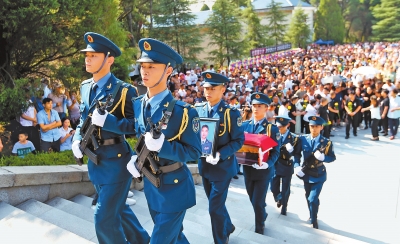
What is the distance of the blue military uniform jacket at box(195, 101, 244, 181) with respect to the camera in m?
4.59

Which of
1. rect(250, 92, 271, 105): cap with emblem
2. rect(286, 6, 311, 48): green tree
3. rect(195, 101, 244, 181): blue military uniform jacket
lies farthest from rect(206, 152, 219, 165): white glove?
rect(286, 6, 311, 48): green tree

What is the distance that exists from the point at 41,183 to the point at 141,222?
1394 millimetres

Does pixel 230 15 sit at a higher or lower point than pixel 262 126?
higher

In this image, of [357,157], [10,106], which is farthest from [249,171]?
[357,157]

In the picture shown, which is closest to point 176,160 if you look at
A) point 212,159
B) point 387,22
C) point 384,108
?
point 212,159

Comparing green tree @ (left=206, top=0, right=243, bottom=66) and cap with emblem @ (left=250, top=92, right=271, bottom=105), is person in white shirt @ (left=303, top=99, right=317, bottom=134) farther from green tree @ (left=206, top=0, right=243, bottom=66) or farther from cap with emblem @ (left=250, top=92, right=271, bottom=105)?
green tree @ (left=206, top=0, right=243, bottom=66)

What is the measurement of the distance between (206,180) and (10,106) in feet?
12.3

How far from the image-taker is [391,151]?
1170 cm

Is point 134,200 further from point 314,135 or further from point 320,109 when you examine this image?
point 320,109

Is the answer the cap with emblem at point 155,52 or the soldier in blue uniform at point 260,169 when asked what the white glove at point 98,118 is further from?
the soldier in blue uniform at point 260,169

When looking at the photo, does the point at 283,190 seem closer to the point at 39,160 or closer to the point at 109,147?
the point at 109,147


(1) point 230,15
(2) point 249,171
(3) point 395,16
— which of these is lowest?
(2) point 249,171

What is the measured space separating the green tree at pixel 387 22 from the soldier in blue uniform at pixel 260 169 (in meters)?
59.2

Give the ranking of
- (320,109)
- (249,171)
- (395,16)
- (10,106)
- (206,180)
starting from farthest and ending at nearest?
1. (395,16)
2. (320,109)
3. (10,106)
4. (249,171)
5. (206,180)
